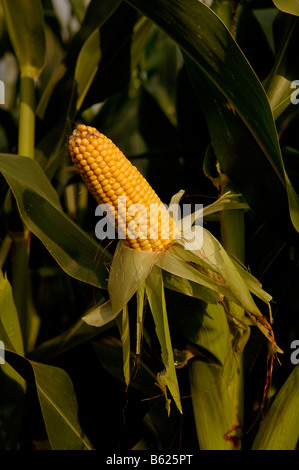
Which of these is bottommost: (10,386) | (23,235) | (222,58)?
(10,386)

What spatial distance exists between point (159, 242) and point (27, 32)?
1.44 feet

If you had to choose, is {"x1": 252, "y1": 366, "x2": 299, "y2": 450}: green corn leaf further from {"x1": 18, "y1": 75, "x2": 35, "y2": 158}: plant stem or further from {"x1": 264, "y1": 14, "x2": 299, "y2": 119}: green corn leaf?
{"x1": 18, "y1": 75, "x2": 35, "y2": 158}: plant stem

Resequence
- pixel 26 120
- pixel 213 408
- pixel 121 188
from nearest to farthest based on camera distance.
→ 1. pixel 121 188
2. pixel 213 408
3. pixel 26 120

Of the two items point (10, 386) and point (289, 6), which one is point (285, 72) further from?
point (10, 386)

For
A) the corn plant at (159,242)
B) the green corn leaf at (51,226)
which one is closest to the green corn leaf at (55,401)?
the corn plant at (159,242)

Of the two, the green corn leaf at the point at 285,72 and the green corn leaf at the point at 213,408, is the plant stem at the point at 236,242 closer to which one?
the green corn leaf at the point at 213,408

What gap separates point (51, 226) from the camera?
1.80ft

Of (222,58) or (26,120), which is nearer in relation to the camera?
(222,58)

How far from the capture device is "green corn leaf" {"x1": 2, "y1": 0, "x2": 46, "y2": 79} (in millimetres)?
707

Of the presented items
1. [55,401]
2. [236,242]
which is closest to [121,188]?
[236,242]

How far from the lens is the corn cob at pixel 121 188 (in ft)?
1.48

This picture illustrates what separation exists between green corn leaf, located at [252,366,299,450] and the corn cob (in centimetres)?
24

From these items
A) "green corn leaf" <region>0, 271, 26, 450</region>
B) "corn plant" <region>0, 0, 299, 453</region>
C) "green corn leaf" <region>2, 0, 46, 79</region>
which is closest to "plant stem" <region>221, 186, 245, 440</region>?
"corn plant" <region>0, 0, 299, 453</region>

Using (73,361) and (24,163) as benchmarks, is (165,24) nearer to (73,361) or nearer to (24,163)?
(24,163)
